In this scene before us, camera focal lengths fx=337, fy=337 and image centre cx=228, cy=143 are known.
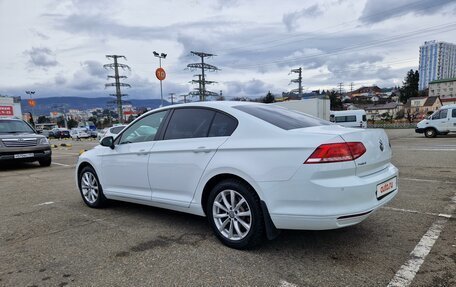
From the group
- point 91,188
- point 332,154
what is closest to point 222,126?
point 332,154

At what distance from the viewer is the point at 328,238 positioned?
12.5ft

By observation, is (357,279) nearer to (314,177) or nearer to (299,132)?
(314,177)

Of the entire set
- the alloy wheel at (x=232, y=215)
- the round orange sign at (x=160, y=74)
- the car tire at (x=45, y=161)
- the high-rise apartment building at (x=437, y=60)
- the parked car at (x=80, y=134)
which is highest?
the high-rise apartment building at (x=437, y=60)

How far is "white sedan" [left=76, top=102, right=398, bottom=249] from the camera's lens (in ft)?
9.98

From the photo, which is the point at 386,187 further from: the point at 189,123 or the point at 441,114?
the point at 441,114

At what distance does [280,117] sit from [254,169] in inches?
34.0

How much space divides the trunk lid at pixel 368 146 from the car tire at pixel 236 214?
0.84m

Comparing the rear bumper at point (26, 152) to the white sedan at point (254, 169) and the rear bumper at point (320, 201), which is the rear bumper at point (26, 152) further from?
the rear bumper at point (320, 201)

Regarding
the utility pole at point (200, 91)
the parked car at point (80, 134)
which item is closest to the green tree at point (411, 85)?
the utility pole at point (200, 91)

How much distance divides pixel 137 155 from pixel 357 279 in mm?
3073

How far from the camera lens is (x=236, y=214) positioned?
3533 millimetres

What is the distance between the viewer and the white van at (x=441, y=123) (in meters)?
18.9

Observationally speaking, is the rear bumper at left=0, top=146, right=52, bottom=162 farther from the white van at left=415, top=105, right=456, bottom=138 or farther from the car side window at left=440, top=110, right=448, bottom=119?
the car side window at left=440, top=110, right=448, bottom=119

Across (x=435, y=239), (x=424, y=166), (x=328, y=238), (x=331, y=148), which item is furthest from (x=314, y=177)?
(x=424, y=166)
